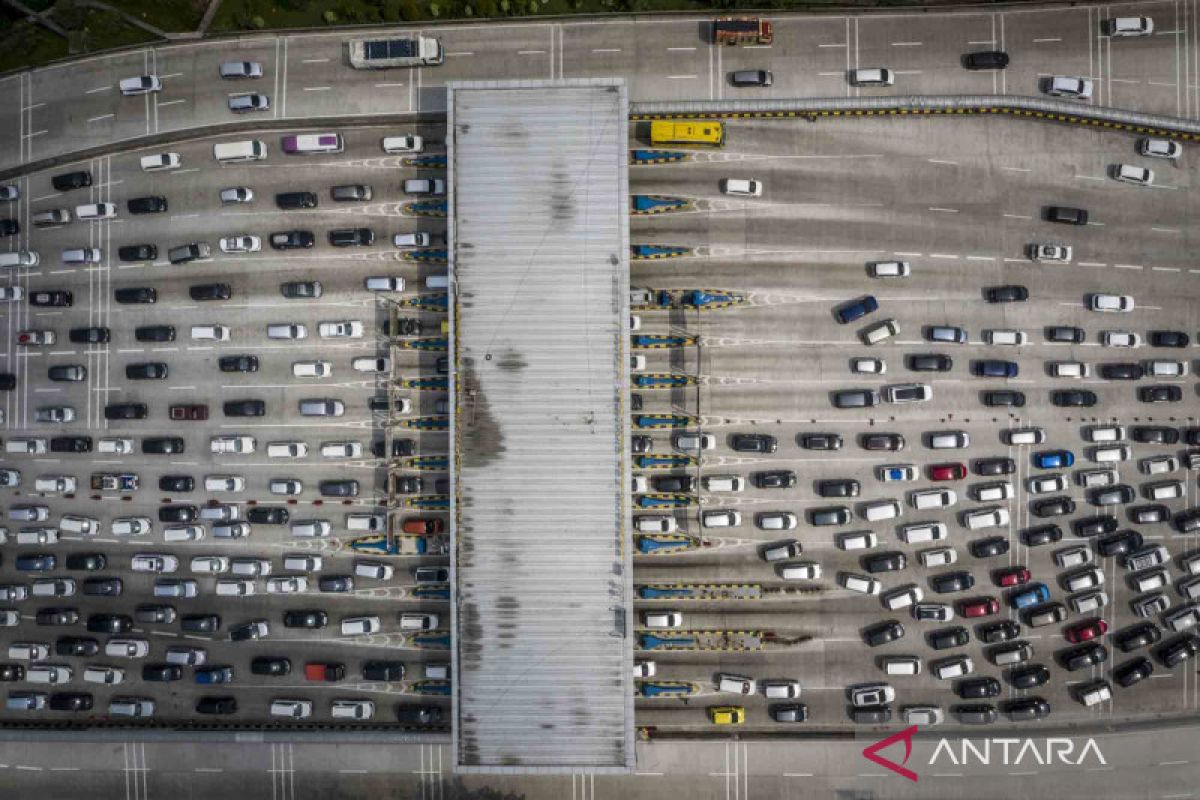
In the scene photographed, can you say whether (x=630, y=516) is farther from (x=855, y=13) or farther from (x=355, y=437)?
(x=855, y=13)

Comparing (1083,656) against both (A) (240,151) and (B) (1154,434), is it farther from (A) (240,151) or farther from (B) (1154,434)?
(A) (240,151)

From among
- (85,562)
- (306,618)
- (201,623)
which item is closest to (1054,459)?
(306,618)

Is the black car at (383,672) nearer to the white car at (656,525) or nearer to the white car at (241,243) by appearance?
the white car at (656,525)

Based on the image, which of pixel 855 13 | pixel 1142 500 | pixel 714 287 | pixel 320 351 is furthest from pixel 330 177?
pixel 1142 500

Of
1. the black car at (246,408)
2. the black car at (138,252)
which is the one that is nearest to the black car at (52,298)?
the black car at (138,252)

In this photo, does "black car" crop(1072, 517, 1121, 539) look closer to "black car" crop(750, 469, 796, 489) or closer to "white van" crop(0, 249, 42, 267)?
"black car" crop(750, 469, 796, 489)

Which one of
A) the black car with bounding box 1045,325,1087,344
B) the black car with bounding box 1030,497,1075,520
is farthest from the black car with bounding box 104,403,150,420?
the black car with bounding box 1045,325,1087,344
